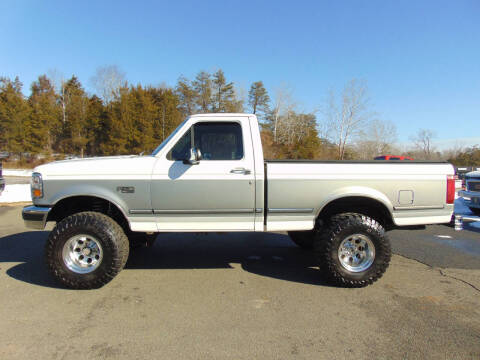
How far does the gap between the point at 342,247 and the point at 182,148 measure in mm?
2443

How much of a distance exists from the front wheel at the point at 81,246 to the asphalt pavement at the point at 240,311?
0.17 meters

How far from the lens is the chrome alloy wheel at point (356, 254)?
3650 millimetres

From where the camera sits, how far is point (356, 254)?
3.71 metres

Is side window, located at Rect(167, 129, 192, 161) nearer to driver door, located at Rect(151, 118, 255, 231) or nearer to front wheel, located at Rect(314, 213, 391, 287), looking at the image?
driver door, located at Rect(151, 118, 255, 231)

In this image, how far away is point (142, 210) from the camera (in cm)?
358

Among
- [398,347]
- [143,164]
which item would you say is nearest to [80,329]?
[143,164]

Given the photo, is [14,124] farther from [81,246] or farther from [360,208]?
[360,208]

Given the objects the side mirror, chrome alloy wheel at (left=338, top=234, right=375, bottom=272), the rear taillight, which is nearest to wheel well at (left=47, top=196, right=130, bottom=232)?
the side mirror

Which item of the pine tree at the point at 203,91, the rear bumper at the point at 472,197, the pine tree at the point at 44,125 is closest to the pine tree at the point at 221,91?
the pine tree at the point at 203,91

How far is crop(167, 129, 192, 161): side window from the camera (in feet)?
11.9

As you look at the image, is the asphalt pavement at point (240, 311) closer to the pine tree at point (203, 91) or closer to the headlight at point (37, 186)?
the headlight at point (37, 186)

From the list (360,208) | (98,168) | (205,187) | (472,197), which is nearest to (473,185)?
(472,197)

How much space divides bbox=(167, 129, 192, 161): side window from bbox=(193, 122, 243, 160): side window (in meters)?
0.08

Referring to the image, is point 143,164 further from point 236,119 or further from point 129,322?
point 129,322
